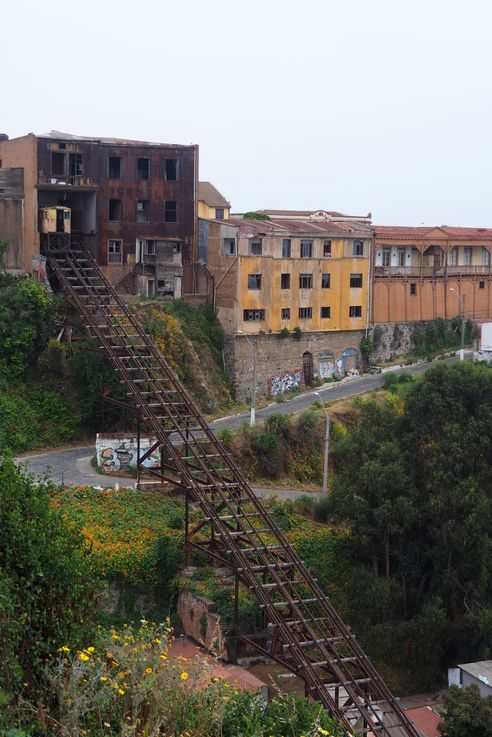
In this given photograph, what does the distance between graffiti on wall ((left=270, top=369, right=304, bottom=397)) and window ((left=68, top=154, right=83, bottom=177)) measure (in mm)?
13358

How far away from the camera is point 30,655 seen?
19906 mm

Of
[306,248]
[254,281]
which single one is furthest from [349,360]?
[254,281]

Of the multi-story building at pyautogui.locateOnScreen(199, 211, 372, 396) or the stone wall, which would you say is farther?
the multi-story building at pyautogui.locateOnScreen(199, 211, 372, 396)

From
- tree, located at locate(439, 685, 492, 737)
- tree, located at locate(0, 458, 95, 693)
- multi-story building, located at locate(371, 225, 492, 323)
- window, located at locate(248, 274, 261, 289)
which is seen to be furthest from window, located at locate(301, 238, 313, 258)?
tree, located at locate(0, 458, 95, 693)

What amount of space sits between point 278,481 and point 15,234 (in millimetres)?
16917

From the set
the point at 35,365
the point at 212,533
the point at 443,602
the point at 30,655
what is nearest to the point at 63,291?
the point at 35,365

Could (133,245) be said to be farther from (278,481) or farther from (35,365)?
(278,481)

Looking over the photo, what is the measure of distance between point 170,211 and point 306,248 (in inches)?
280

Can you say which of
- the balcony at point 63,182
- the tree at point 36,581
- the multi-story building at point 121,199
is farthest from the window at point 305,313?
the tree at point 36,581

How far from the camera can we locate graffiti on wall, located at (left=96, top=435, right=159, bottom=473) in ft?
135

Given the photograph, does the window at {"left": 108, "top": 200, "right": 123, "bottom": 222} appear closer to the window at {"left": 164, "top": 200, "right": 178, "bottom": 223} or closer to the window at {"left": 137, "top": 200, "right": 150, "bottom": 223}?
the window at {"left": 137, "top": 200, "right": 150, "bottom": 223}

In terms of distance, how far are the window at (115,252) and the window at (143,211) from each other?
60.8 inches

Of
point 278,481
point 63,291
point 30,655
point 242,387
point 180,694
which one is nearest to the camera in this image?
point 180,694

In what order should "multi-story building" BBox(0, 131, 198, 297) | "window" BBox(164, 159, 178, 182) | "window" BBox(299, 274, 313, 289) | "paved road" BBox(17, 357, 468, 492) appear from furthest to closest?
"window" BBox(299, 274, 313, 289), "window" BBox(164, 159, 178, 182), "multi-story building" BBox(0, 131, 198, 297), "paved road" BBox(17, 357, 468, 492)
